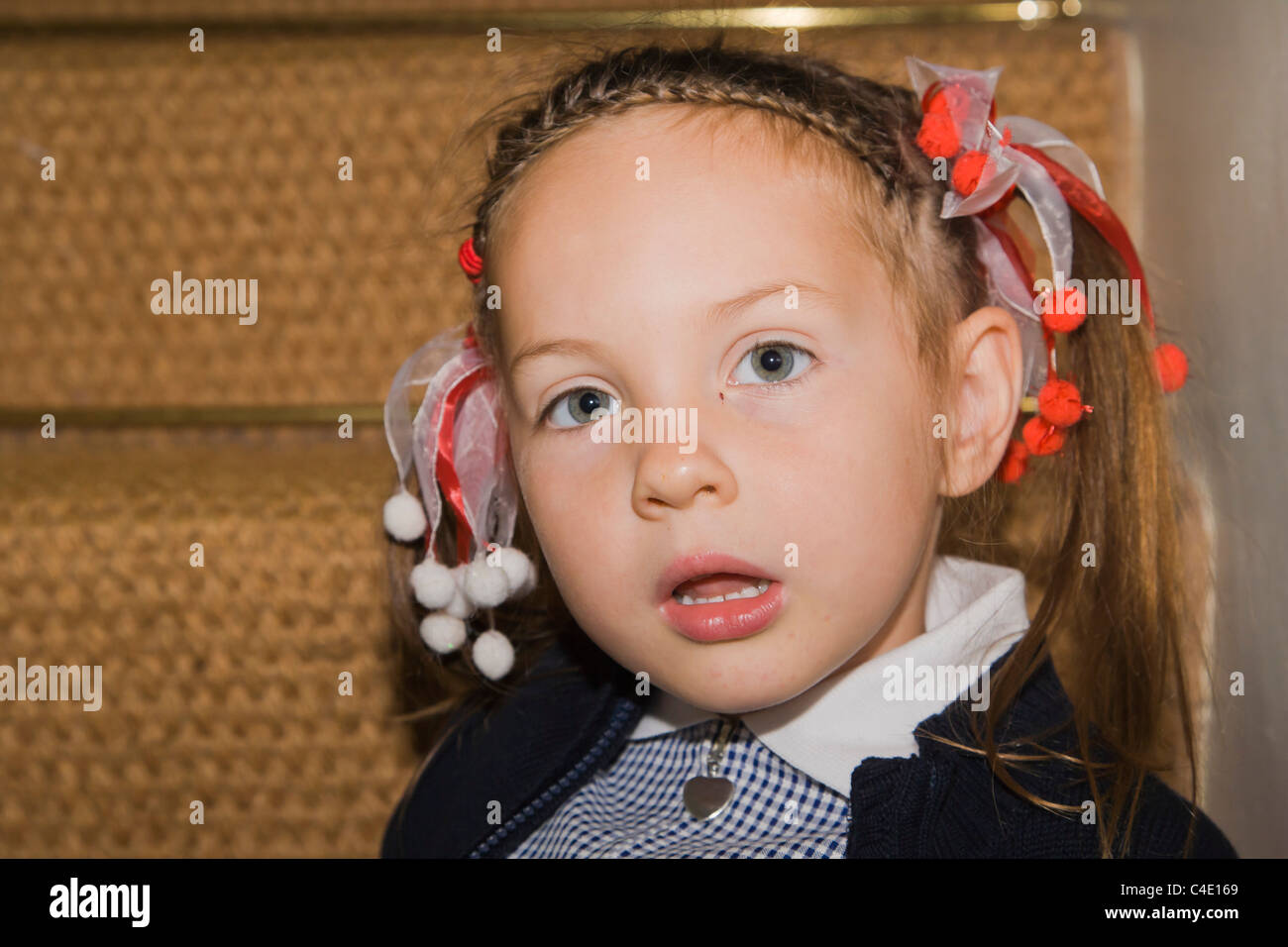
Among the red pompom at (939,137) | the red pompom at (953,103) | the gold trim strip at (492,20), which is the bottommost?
the red pompom at (939,137)

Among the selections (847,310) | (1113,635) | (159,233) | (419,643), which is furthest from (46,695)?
(1113,635)

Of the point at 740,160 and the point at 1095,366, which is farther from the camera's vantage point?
the point at 1095,366

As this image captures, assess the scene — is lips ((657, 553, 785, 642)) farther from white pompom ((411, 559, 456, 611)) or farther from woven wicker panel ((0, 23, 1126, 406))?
woven wicker panel ((0, 23, 1126, 406))

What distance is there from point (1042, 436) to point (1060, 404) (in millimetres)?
35

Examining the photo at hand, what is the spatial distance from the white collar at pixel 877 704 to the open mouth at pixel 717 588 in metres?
0.13

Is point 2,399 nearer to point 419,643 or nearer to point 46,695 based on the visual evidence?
point 46,695

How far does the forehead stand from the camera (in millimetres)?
780

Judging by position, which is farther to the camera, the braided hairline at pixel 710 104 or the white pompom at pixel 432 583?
the white pompom at pixel 432 583

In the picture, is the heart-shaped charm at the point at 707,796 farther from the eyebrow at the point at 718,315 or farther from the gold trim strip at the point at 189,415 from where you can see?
the gold trim strip at the point at 189,415

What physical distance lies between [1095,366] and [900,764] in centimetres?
37

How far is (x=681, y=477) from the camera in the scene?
29.3 inches

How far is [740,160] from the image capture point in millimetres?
812

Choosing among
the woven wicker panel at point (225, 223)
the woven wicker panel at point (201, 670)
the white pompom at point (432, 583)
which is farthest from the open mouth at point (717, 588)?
the woven wicker panel at point (225, 223)

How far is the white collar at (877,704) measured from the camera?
2.85ft
